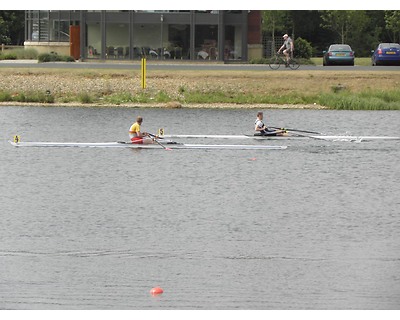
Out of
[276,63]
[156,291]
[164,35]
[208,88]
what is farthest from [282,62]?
[156,291]

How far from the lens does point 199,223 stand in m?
29.5

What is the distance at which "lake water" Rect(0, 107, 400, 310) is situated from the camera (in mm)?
20188

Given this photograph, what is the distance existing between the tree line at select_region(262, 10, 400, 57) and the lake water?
3130 centimetres

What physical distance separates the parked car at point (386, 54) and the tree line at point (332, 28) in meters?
12.3

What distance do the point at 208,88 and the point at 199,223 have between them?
3593cm

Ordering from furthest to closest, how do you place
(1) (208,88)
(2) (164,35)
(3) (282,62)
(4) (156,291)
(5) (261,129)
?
(2) (164,35), (3) (282,62), (1) (208,88), (5) (261,129), (4) (156,291)

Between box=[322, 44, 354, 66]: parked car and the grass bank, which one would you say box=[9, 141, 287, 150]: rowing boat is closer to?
the grass bank

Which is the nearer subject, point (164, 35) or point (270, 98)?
point (270, 98)

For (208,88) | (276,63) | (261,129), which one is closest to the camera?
(261,129)

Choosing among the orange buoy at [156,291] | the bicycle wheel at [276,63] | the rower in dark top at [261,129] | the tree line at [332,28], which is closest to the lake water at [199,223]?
the orange buoy at [156,291]

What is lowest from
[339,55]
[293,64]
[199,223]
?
[199,223]

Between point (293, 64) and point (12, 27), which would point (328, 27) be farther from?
point (12, 27)

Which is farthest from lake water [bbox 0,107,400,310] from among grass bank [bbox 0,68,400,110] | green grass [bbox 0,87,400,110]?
grass bank [bbox 0,68,400,110]

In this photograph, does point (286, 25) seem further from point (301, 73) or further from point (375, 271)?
point (375, 271)
